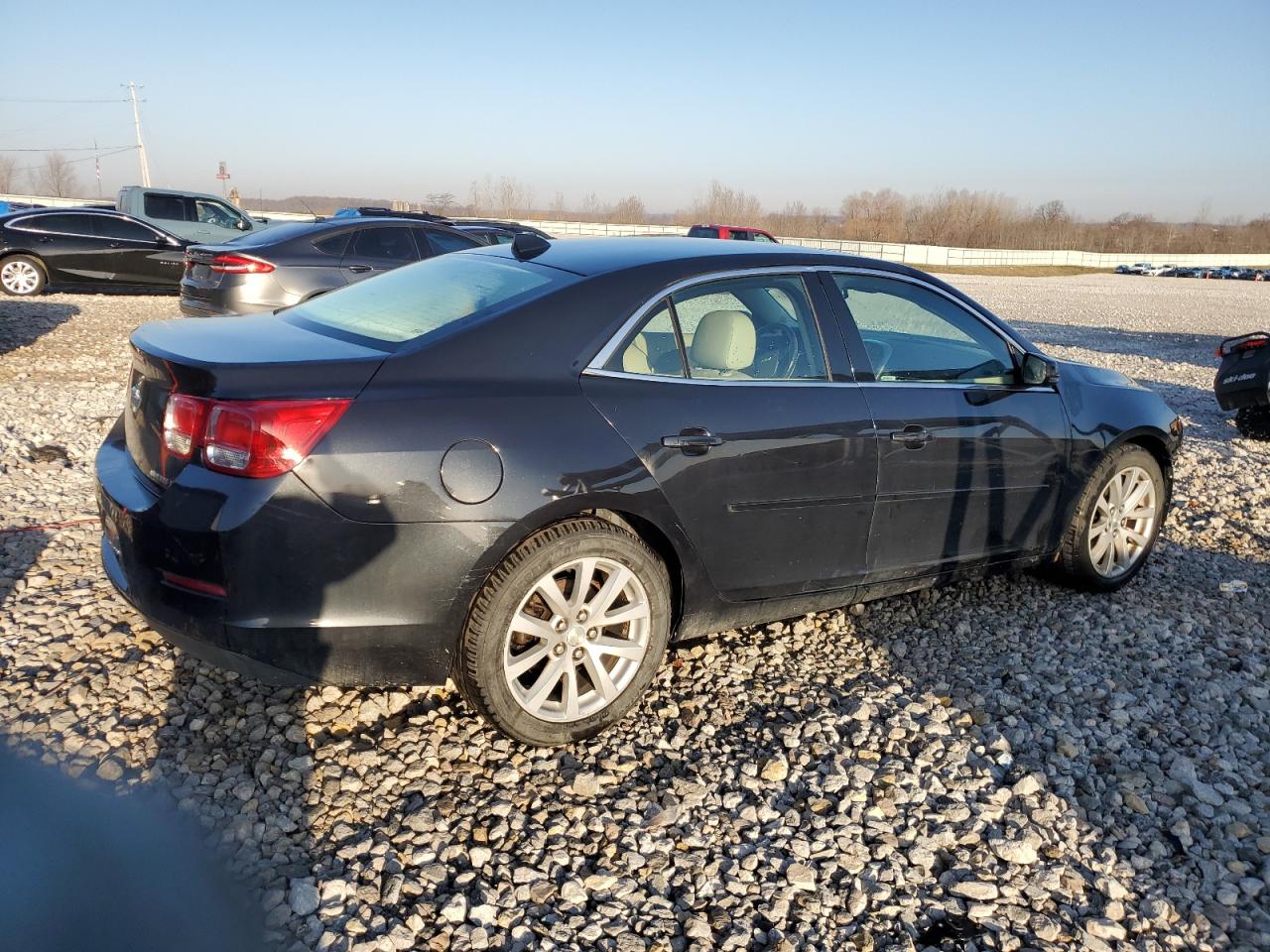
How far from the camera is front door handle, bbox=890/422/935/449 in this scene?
150 inches

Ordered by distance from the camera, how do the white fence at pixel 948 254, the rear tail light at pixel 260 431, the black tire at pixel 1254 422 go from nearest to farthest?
the rear tail light at pixel 260 431 < the black tire at pixel 1254 422 < the white fence at pixel 948 254

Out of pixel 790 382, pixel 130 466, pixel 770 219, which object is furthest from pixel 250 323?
pixel 770 219

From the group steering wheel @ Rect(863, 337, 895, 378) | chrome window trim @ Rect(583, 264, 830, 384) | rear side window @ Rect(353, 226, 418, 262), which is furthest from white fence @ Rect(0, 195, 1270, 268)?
chrome window trim @ Rect(583, 264, 830, 384)

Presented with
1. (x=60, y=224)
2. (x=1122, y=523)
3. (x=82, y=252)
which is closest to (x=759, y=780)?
(x=1122, y=523)

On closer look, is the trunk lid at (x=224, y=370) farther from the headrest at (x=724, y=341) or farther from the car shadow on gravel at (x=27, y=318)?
the car shadow on gravel at (x=27, y=318)

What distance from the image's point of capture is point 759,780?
3.16 metres

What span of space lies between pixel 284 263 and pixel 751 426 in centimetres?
780

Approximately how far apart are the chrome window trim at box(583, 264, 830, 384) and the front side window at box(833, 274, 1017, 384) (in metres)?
0.23

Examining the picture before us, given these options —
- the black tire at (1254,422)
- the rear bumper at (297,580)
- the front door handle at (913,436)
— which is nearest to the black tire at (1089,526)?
the front door handle at (913,436)

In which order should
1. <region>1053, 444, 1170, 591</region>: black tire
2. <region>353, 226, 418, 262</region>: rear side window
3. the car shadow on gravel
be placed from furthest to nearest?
the car shadow on gravel < <region>353, 226, 418, 262</region>: rear side window < <region>1053, 444, 1170, 591</region>: black tire

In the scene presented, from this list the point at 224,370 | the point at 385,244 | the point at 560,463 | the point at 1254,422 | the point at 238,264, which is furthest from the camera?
the point at 385,244

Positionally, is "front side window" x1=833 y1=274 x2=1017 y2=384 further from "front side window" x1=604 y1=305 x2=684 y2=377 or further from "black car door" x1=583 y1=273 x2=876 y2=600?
"front side window" x1=604 y1=305 x2=684 y2=377

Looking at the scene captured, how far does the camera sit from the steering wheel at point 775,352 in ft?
11.9

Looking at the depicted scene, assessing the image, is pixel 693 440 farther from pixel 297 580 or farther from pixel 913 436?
pixel 297 580
